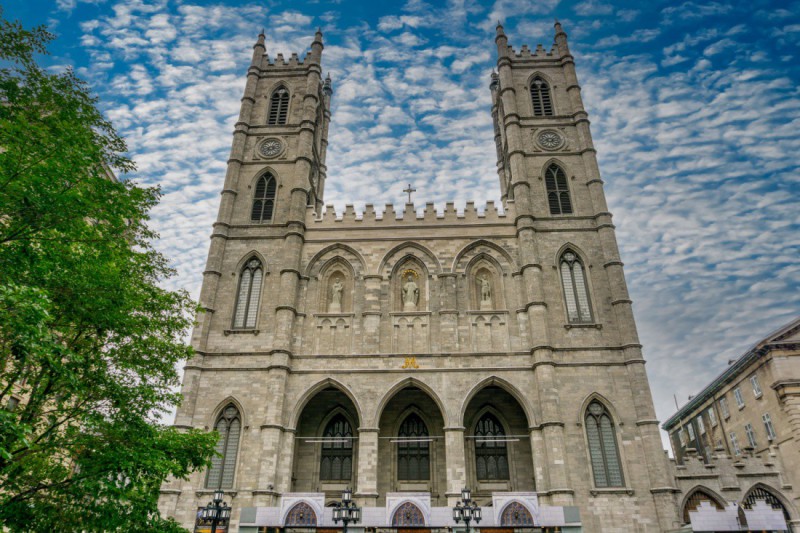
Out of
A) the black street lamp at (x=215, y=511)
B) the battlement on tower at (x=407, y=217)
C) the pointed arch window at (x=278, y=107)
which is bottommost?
the black street lamp at (x=215, y=511)

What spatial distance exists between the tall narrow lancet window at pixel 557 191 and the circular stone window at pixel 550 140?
1.25m

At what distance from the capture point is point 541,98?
31453 mm

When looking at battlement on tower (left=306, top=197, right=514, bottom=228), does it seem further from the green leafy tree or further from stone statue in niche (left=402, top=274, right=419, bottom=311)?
the green leafy tree

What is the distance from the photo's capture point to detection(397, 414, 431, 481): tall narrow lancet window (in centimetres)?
2406

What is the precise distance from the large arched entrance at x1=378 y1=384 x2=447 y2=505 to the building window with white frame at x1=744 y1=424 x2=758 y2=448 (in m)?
18.1

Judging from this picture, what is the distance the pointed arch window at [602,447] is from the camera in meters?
21.6

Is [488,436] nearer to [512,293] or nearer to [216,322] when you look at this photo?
[512,293]

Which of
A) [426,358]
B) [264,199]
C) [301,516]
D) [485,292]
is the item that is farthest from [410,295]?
[301,516]

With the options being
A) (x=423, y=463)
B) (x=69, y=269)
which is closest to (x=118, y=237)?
(x=69, y=269)

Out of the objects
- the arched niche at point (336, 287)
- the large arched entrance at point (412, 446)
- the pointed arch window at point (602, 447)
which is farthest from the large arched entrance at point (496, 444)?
the arched niche at point (336, 287)

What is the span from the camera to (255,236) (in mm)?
27406

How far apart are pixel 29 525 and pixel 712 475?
23.7 meters

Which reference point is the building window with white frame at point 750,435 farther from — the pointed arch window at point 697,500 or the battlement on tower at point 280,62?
the battlement on tower at point 280,62

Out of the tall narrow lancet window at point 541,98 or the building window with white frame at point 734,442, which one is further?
the building window with white frame at point 734,442
